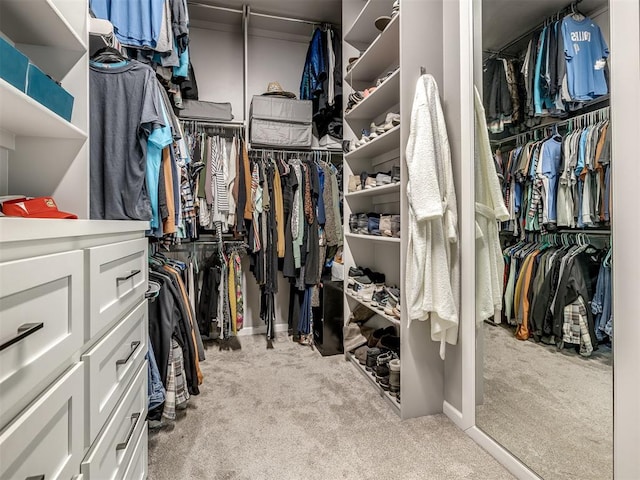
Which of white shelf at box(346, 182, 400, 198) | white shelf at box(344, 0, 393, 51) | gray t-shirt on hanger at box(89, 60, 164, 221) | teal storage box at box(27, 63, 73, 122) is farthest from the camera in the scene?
white shelf at box(344, 0, 393, 51)

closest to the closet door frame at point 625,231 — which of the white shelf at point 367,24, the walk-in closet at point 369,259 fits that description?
the walk-in closet at point 369,259

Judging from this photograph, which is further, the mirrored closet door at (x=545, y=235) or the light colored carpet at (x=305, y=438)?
the light colored carpet at (x=305, y=438)

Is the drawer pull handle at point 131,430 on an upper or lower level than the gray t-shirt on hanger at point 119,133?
lower

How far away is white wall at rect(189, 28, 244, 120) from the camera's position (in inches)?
122

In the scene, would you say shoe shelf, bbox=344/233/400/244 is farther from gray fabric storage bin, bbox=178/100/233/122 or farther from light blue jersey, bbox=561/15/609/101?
gray fabric storage bin, bbox=178/100/233/122

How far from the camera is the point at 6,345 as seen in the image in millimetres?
463

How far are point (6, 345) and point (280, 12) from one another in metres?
3.34

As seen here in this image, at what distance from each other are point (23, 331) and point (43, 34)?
1119 mm

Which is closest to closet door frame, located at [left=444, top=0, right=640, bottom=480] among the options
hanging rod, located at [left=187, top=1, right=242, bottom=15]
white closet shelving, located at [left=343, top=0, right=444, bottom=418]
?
white closet shelving, located at [left=343, top=0, right=444, bottom=418]

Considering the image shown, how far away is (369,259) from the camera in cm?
266

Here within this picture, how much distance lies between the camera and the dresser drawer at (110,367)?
747 mm

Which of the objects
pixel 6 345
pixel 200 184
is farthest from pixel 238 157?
pixel 6 345

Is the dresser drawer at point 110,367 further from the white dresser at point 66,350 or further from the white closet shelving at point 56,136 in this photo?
the white closet shelving at point 56,136

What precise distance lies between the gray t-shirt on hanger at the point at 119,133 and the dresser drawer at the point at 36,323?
2.82 ft
